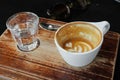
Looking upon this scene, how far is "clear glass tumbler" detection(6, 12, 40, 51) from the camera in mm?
459

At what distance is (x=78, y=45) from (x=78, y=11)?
186 millimetres

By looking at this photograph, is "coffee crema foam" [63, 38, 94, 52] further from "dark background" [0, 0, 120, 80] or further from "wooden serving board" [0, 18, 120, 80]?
"dark background" [0, 0, 120, 80]

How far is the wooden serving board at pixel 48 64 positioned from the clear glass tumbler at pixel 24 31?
0.05 feet

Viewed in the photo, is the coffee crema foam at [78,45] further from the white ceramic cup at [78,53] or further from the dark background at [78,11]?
the dark background at [78,11]

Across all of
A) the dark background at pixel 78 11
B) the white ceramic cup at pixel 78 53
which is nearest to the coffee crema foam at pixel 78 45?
the white ceramic cup at pixel 78 53

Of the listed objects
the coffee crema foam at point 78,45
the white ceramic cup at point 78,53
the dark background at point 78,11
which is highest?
the white ceramic cup at point 78,53

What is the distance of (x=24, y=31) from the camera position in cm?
48

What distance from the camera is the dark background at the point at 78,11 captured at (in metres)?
0.57

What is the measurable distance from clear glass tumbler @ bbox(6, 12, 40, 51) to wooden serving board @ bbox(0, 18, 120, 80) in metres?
0.01

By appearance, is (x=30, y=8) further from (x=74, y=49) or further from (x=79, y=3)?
(x=74, y=49)

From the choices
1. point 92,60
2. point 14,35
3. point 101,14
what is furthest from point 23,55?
point 101,14

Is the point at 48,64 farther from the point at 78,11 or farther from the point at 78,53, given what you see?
the point at 78,11

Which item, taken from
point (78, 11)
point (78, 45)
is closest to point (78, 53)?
point (78, 45)

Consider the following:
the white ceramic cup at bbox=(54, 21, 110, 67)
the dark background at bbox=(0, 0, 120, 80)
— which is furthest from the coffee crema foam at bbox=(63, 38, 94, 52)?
the dark background at bbox=(0, 0, 120, 80)
